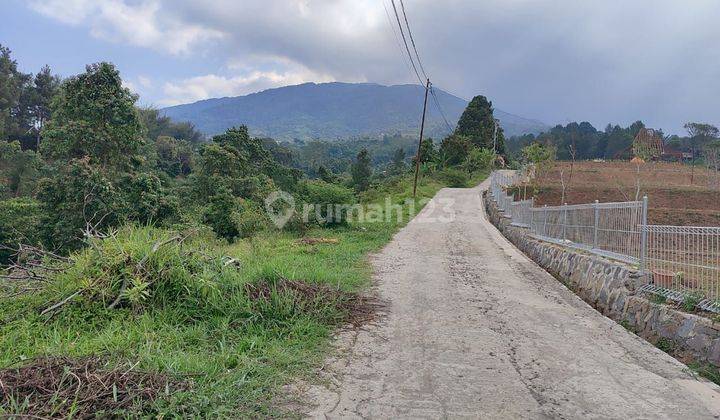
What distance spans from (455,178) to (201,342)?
43622 millimetres

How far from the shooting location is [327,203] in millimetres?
18219

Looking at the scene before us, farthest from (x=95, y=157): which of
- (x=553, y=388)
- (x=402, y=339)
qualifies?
(x=553, y=388)

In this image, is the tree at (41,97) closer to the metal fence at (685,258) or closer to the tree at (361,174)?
the tree at (361,174)

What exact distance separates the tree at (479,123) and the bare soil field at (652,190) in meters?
12.9

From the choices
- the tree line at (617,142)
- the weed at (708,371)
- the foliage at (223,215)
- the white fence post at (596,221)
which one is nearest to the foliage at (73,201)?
the foliage at (223,215)

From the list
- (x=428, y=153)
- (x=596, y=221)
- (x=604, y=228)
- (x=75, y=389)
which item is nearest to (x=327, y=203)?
(x=596, y=221)

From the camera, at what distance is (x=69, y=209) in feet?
54.4

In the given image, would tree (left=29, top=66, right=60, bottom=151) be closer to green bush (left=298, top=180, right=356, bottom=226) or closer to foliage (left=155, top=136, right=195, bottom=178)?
foliage (left=155, top=136, right=195, bottom=178)

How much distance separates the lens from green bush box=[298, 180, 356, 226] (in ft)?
59.1

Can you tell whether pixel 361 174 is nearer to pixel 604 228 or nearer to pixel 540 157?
pixel 540 157

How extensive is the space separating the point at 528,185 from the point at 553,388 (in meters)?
30.9

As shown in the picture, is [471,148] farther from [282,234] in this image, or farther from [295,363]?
[295,363]

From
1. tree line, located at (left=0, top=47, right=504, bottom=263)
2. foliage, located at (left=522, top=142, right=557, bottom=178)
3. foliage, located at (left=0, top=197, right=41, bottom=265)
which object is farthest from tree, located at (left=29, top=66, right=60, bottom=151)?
foliage, located at (left=522, top=142, right=557, bottom=178)

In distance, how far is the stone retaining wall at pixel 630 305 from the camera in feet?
15.9
